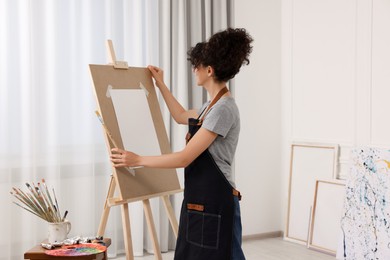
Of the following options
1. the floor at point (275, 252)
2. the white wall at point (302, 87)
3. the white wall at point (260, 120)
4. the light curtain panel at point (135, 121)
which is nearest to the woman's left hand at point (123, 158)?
the light curtain panel at point (135, 121)

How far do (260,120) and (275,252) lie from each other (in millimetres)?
1196

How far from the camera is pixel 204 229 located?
99.4 inches

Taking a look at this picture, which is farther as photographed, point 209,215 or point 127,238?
point 127,238

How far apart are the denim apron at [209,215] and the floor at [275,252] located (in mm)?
1817

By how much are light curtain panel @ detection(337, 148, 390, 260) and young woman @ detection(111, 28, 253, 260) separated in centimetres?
166

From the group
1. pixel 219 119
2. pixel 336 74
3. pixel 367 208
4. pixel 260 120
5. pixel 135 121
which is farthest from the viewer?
pixel 260 120

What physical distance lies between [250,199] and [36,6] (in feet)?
8.10

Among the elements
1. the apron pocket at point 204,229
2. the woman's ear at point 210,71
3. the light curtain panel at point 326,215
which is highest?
the woman's ear at point 210,71

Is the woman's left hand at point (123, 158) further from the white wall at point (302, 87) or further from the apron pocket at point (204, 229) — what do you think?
the white wall at point (302, 87)

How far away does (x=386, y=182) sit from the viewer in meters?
3.84

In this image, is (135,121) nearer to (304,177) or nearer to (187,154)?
(187,154)

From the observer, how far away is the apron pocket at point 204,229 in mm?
2514

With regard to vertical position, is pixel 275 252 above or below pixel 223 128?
below

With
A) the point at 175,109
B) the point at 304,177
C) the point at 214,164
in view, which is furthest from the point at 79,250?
the point at 304,177
